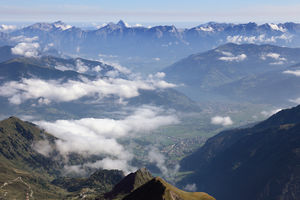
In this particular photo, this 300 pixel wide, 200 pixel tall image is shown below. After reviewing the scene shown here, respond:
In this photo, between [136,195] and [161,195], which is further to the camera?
[136,195]

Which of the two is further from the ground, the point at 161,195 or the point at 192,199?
the point at 161,195

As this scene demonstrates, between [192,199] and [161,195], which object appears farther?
[192,199]
